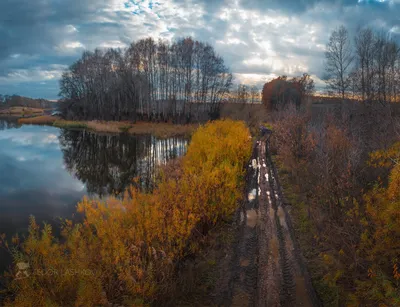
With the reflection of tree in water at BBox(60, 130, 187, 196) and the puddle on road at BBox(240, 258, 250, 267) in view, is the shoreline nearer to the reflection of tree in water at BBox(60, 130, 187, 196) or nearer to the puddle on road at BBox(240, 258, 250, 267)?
the reflection of tree in water at BBox(60, 130, 187, 196)

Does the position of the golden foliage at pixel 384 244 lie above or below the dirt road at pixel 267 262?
above

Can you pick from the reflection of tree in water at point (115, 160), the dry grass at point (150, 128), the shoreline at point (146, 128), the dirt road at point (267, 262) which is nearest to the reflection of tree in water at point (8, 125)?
the shoreline at point (146, 128)

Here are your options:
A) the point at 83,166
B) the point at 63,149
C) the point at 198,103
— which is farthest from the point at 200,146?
→ the point at 198,103

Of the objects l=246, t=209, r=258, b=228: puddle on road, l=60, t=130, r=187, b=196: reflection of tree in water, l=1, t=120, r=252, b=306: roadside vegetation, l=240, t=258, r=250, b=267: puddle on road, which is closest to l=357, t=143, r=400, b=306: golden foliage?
l=240, t=258, r=250, b=267: puddle on road

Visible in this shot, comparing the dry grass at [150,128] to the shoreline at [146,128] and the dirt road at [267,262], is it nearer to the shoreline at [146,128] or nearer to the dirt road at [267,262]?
the shoreline at [146,128]

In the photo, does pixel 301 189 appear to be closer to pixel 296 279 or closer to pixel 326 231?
pixel 326 231

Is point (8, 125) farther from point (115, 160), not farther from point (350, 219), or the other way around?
point (350, 219)

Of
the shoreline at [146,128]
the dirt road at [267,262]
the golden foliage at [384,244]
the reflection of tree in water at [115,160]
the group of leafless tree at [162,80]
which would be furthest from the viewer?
the group of leafless tree at [162,80]

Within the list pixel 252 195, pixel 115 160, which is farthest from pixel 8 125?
pixel 252 195
